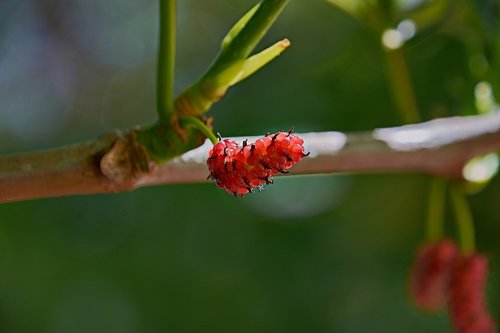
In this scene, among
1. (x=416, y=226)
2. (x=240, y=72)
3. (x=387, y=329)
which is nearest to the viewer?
(x=240, y=72)

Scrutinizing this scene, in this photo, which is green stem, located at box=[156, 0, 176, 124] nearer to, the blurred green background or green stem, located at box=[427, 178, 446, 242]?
green stem, located at box=[427, 178, 446, 242]

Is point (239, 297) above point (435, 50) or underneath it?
underneath

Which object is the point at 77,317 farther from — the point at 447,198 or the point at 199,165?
the point at 199,165

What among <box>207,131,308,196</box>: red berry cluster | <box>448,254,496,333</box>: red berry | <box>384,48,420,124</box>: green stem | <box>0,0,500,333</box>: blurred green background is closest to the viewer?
<box>207,131,308,196</box>: red berry cluster

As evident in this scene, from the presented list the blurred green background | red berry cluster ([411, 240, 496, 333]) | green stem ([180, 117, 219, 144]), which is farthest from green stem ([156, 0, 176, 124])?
the blurred green background

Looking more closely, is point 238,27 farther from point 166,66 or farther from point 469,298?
point 469,298

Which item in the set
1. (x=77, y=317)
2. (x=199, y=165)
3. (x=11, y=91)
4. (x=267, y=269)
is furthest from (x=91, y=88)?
(x=199, y=165)

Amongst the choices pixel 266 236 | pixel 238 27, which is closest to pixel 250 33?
pixel 238 27
